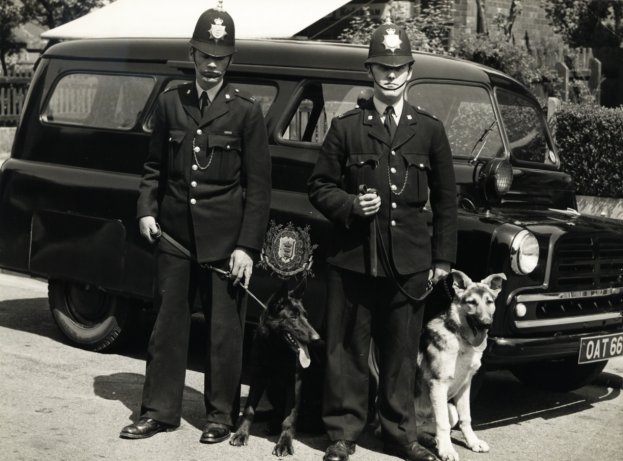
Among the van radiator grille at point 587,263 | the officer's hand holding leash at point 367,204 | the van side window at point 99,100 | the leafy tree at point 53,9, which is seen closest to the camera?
the officer's hand holding leash at point 367,204

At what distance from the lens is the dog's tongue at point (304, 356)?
651cm

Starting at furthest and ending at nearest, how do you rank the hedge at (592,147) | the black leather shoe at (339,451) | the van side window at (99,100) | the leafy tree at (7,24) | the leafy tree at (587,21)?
the leafy tree at (7,24)
the leafy tree at (587,21)
the hedge at (592,147)
the van side window at (99,100)
the black leather shoe at (339,451)

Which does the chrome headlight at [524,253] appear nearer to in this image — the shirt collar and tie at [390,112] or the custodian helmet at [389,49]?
the shirt collar and tie at [390,112]

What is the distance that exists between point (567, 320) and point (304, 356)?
5.70 feet

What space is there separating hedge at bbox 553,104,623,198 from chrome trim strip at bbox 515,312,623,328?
6.23 metres

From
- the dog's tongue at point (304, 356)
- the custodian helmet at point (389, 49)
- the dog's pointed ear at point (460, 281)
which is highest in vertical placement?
the custodian helmet at point (389, 49)

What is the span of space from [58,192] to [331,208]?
3.16 m

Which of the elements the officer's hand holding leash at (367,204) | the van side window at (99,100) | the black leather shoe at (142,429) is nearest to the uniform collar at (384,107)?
the officer's hand holding leash at (367,204)

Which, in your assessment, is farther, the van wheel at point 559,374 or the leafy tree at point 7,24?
the leafy tree at point 7,24

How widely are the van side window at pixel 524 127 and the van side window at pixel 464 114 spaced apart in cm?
16

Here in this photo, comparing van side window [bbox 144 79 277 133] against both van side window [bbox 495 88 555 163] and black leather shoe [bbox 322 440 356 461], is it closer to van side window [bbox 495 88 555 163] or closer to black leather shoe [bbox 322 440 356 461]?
van side window [bbox 495 88 555 163]

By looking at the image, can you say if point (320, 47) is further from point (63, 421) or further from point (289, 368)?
point (63, 421)

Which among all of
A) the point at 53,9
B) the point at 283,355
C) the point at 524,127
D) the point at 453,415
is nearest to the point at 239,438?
the point at 283,355

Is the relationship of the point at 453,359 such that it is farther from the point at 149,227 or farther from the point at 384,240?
the point at 149,227
